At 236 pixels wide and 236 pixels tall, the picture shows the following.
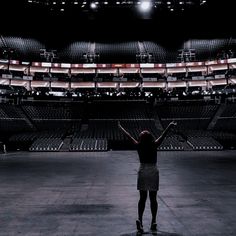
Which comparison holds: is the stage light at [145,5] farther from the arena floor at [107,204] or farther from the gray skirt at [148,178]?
the gray skirt at [148,178]

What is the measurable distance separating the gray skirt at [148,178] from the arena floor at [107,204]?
880 millimetres

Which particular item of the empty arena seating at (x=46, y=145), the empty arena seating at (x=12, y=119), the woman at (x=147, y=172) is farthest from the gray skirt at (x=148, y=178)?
the empty arena seating at (x=12, y=119)

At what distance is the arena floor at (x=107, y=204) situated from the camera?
280 inches

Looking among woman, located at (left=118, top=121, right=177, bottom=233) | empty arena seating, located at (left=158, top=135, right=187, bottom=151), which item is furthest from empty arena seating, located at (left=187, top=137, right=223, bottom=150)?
woman, located at (left=118, top=121, right=177, bottom=233)

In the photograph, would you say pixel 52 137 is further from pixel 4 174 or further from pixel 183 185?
pixel 183 185

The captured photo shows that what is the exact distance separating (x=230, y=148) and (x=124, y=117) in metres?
14.2

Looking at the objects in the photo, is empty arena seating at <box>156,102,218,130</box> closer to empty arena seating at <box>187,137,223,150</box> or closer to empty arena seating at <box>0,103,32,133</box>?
empty arena seating at <box>187,137,223,150</box>

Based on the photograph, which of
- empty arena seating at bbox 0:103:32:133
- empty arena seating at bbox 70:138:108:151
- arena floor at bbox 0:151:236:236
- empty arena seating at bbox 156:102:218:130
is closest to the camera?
arena floor at bbox 0:151:236:236

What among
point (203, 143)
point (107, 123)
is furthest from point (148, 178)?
point (107, 123)

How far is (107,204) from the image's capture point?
964cm

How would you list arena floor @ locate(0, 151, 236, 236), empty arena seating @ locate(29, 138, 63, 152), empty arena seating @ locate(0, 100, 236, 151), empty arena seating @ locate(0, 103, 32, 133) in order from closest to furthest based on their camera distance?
arena floor @ locate(0, 151, 236, 236) → empty arena seating @ locate(29, 138, 63, 152) → empty arena seating @ locate(0, 100, 236, 151) → empty arena seating @ locate(0, 103, 32, 133)

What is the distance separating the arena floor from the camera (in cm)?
711

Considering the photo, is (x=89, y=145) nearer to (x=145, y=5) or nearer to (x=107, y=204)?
(x=145, y=5)

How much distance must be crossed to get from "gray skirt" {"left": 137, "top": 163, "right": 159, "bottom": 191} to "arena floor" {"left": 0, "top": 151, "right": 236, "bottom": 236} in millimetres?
880
